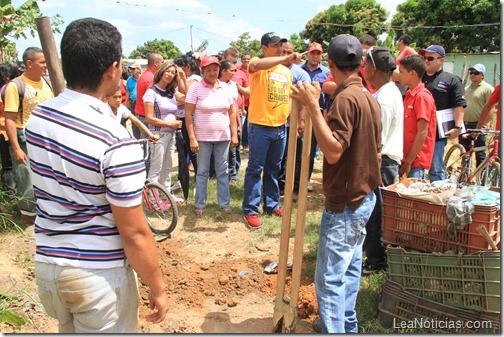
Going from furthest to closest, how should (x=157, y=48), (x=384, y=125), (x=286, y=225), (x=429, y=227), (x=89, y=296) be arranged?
1. (x=157, y=48)
2. (x=384, y=125)
3. (x=429, y=227)
4. (x=286, y=225)
5. (x=89, y=296)

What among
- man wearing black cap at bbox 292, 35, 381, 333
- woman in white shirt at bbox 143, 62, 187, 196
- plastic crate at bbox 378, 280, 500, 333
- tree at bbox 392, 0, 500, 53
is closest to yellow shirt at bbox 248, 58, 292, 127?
woman in white shirt at bbox 143, 62, 187, 196

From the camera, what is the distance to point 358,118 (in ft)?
8.28

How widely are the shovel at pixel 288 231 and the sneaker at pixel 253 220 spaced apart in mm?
2316

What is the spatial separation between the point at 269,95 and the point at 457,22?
25.9m

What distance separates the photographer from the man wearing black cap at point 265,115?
5.09m

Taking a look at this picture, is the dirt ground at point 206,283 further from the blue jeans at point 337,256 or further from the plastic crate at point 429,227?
the plastic crate at point 429,227

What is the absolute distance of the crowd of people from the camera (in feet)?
5.50

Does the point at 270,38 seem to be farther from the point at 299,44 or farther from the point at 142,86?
the point at 299,44

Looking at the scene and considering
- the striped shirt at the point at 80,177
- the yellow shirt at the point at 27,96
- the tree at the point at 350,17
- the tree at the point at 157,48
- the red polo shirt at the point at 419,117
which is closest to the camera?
the striped shirt at the point at 80,177

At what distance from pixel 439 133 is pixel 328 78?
67.7 inches

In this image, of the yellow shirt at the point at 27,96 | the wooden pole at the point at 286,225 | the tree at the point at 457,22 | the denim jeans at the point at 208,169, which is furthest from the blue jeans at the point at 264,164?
the tree at the point at 457,22

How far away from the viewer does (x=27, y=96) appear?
4910 mm

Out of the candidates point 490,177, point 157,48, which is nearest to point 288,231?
point 490,177

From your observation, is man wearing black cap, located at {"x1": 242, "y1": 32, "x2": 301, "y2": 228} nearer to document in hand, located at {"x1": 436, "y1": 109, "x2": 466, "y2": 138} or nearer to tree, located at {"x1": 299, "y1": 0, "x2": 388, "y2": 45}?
document in hand, located at {"x1": 436, "y1": 109, "x2": 466, "y2": 138}
